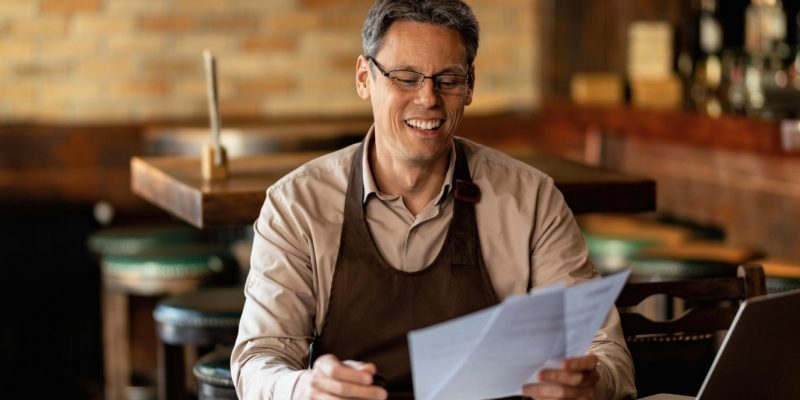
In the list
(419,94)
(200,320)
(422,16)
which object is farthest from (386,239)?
(200,320)

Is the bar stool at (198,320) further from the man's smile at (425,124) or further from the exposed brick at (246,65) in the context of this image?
the exposed brick at (246,65)

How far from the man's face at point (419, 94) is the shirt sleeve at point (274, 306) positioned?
0.87ft

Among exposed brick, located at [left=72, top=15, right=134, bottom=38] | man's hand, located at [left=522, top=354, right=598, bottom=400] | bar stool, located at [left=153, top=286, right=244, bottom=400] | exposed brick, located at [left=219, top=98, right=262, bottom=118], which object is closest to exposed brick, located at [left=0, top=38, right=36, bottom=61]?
exposed brick, located at [left=72, top=15, right=134, bottom=38]

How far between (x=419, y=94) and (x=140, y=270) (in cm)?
252

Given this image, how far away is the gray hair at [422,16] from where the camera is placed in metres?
2.32

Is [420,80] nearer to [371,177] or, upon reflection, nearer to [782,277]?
[371,177]

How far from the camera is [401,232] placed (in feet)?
7.89

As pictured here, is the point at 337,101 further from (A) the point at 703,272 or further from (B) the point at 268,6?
(A) the point at 703,272

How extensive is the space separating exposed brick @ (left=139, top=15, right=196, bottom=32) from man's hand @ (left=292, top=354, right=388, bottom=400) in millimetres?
4553

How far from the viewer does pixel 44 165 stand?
6.08m

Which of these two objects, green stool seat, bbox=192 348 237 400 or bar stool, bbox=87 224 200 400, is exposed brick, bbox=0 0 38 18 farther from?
green stool seat, bbox=192 348 237 400

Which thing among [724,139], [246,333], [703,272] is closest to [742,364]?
[246,333]

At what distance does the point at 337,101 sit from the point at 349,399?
15.3 ft

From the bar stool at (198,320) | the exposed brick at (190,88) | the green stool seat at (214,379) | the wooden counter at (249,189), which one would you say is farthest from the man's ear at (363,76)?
the exposed brick at (190,88)
